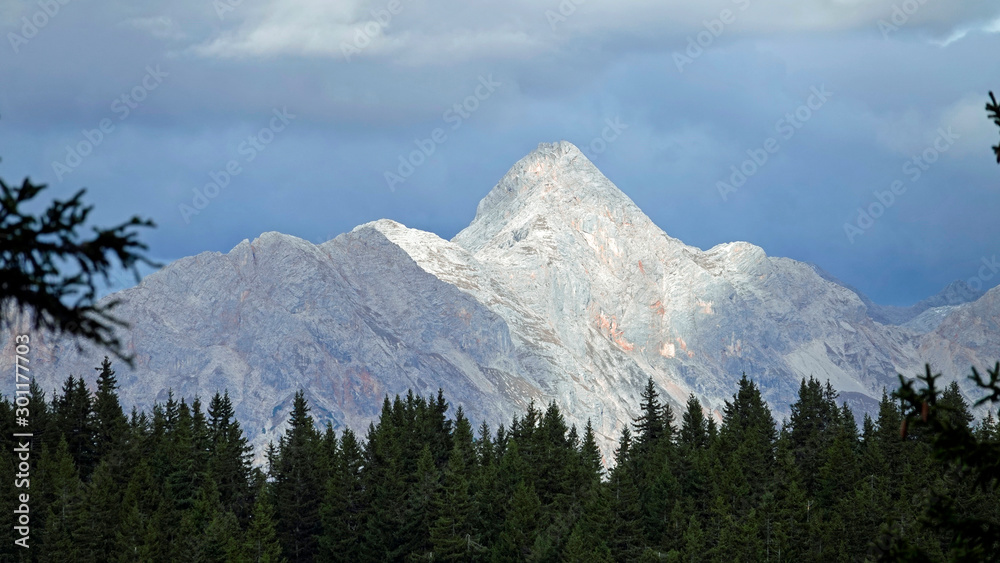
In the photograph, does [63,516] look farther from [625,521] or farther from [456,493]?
[625,521]

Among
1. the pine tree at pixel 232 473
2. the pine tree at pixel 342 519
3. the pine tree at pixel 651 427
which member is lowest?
the pine tree at pixel 342 519

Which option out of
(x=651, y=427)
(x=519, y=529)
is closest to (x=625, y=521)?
(x=519, y=529)

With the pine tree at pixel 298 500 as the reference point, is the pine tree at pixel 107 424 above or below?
above

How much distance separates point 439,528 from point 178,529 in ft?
80.7

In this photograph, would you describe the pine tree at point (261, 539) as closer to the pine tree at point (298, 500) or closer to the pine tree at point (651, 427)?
the pine tree at point (298, 500)

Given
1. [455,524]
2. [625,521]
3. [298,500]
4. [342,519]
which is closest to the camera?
[625,521]

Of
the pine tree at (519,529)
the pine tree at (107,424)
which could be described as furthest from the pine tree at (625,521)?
the pine tree at (107,424)

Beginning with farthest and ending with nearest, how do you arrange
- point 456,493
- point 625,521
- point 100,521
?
1. point 456,493
2. point 100,521
3. point 625,521

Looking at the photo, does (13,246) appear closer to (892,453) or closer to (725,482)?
(725,482)

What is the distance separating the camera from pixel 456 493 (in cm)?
10469

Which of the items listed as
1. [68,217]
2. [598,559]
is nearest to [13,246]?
[68,217]

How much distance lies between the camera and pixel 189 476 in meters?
116

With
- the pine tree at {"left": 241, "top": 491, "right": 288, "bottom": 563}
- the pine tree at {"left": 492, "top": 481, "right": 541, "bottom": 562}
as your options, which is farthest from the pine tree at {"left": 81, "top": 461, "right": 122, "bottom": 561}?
the pine tree at {"left": 492, "top": 481, "right": 541, "bottom": 562}

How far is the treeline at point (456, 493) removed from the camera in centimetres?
9625
